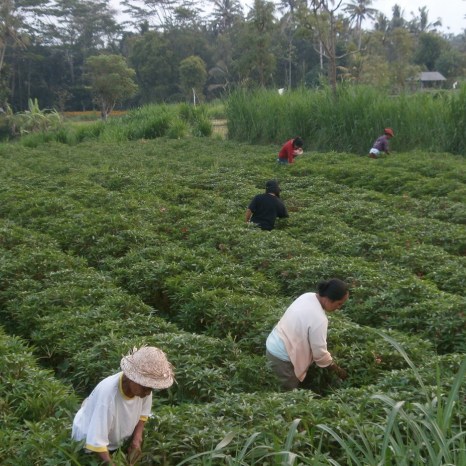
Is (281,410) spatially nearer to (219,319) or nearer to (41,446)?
(41,446)

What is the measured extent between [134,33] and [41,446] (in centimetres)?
6793

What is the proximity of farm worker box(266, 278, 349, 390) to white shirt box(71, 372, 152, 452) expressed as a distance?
5.84 feet

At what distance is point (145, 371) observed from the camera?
404 centimetres

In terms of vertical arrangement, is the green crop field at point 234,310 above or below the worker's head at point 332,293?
below

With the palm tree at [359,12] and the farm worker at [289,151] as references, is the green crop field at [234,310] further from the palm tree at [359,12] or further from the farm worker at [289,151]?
the palm tree at [359,12]

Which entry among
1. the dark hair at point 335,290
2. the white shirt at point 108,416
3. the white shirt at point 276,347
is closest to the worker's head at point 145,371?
the white shirt at point 108,416

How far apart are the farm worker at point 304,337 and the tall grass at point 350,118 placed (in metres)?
15.4

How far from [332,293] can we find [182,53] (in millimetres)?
50704

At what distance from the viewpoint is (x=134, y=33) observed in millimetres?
68125

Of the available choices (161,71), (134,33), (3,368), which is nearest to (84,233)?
(3,368)

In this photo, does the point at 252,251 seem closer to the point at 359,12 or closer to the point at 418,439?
the point at 418,439

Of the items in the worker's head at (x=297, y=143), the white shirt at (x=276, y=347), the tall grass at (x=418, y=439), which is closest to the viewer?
the tall grass at (x=418, y=439)

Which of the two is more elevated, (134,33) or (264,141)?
(134,33)

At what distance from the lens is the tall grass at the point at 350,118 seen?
66.2ft
